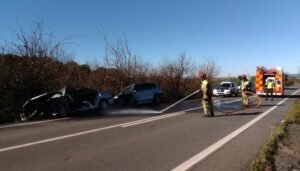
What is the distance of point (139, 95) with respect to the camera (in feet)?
78.8

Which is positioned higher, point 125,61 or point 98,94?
point 125,61

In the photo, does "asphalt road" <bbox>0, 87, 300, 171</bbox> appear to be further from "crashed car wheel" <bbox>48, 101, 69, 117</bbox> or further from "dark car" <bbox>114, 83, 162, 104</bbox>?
"dark car" <bbox>114, 83, 162, 104</bbox>

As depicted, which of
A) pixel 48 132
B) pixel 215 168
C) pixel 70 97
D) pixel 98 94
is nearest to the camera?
pixel 215 168

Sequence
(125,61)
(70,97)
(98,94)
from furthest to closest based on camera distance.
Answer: (125,61) → (98,94) → (70,97)

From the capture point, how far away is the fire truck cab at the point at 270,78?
34656 millimetres

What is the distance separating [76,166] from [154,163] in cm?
140

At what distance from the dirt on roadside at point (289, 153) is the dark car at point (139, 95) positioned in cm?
1330

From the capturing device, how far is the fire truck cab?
114 feet

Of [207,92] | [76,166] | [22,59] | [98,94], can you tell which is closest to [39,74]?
[22,59]

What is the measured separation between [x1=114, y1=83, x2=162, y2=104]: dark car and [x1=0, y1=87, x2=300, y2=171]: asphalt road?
31.6 ft

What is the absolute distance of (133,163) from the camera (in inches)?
292

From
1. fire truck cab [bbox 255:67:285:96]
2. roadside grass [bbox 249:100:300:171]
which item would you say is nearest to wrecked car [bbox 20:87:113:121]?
roadside grass [bbox 249:100:300:171]

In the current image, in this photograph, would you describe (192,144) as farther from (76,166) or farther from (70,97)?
(70,97)

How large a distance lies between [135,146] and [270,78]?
92.5 ft
